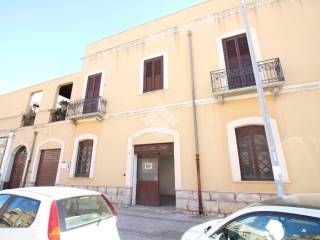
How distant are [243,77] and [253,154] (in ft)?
10.2

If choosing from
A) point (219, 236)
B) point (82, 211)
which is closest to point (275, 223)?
point (219, 236)

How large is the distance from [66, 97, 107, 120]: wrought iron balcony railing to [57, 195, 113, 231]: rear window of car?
729 centimetres

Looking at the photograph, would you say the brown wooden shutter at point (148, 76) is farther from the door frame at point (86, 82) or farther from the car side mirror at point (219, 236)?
the car side mirror at point (219, 236)

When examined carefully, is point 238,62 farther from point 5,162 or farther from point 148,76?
point 5,162

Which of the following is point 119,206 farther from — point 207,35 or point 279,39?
point 279,39

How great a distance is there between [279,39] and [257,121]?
369 cm

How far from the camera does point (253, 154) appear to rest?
278 inches

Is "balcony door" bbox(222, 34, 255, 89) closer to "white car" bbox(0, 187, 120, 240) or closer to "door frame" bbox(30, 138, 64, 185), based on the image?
"white car" bbox(0, 187, 120, 240)

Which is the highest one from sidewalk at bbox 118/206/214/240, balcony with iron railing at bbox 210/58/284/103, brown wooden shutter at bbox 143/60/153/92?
brown wooden shutter at bbox 143/60/153/92

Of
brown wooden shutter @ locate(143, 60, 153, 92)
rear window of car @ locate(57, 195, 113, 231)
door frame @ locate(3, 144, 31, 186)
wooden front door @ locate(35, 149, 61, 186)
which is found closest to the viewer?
rear window of car @ locate(57, 195, 113, 231)

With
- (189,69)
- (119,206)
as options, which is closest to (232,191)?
(119,206)

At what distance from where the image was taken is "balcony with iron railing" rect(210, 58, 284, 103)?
7.09 m

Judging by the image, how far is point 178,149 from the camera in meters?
8.20

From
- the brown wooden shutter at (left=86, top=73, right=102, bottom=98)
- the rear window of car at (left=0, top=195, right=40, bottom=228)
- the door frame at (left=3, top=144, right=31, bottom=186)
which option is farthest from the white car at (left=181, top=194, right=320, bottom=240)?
the door frame at (left=3, top=144, right=31, bottom=186)
